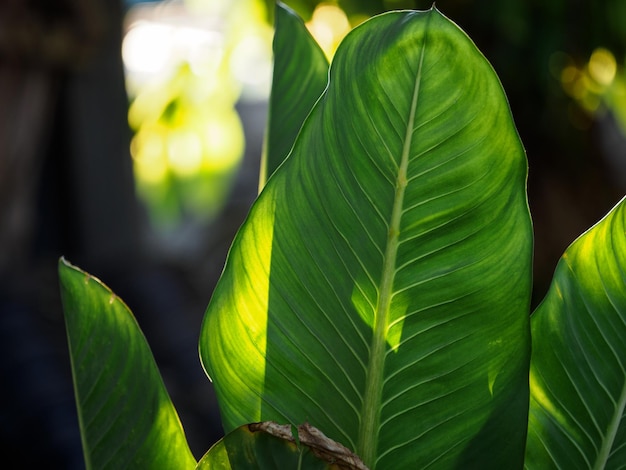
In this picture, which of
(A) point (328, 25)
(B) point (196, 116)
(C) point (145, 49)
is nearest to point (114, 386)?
(A) point (328, 25)

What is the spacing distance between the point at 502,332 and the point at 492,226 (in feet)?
0.13

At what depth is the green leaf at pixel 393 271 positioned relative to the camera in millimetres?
266

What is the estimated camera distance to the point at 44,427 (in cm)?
132

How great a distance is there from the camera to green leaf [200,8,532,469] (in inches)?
10.5

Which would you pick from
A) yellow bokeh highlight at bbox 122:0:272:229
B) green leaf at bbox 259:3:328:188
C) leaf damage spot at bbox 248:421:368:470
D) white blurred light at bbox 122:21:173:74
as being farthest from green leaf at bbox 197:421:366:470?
white blurred light at bbox 122:21:173:74

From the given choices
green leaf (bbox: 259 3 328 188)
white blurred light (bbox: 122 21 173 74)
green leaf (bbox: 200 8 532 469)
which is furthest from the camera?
white blurred light (bbox: 122 21 173 74)

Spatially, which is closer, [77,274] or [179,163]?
[77,274]

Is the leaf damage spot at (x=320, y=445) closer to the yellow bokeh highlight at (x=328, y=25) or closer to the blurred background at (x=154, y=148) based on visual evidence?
the blurred background at (x=154, y=148)

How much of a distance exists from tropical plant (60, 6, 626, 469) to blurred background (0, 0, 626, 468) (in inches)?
39.7

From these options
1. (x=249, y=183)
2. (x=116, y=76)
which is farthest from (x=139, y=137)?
(x=249, y=183)

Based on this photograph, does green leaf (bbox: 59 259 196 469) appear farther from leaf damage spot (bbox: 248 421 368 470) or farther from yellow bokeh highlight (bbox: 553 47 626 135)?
yellow bokeh highlight (bbox: 553 47 626 135)

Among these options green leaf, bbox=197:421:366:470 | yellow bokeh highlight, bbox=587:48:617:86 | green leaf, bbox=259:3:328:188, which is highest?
yellow bokeh highlight, bbox=587:48:617:86

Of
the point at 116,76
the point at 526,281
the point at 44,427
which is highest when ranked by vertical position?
the point at 116,76

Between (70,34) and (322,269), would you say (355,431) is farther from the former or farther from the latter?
(70,34)
